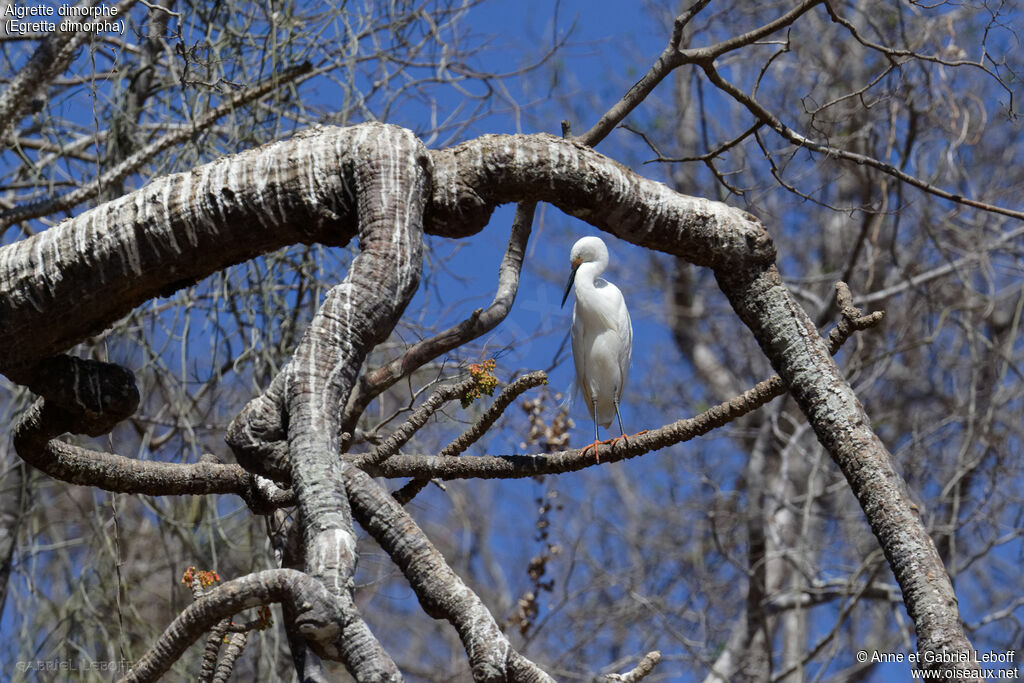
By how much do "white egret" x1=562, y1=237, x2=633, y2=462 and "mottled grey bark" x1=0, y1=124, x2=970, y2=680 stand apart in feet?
6.44

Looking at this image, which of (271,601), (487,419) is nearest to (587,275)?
(487,419)

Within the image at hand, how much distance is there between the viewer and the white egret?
463 centimetres

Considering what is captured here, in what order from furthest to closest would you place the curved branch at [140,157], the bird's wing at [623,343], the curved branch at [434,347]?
the bird's wing at [623,343], the curved branch at [140,157], the curved branch at [434,347]

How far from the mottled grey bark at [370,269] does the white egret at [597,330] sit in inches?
77.3

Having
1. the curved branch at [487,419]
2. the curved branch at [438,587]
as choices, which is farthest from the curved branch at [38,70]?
the curved branch at [438,587]

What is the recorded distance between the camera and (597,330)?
4.66 m

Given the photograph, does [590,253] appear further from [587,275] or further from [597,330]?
[597,330]

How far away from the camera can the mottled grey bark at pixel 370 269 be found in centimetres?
194

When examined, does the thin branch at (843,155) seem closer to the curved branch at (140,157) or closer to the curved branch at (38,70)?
the curved branch at (140,157)

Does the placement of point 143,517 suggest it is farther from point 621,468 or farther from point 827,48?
point 827,48

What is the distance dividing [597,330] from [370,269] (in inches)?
105

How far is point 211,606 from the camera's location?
5.53 ft

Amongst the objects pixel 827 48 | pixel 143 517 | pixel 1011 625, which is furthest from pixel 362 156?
pixel 827 48

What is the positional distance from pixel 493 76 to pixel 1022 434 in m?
5.04
